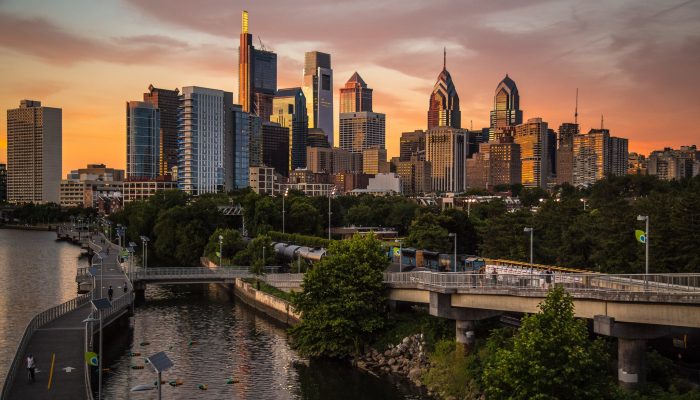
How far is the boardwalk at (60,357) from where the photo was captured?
4059 cm

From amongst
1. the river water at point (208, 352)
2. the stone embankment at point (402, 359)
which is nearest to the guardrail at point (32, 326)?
the river water at point (208, 352)

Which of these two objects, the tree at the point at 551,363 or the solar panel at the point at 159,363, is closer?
the solar panel at the point at 159,363

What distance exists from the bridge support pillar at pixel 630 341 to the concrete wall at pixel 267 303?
32.9 m

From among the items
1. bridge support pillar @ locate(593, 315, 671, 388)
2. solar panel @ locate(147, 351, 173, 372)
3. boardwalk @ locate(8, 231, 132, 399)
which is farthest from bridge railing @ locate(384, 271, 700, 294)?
boardwalk @ locate(8, 231, 132, 399)

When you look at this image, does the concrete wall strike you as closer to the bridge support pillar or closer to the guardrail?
the guardrail

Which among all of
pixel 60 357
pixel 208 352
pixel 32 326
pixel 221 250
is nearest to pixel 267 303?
pixel 208 352

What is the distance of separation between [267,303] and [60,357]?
3154 centimetres

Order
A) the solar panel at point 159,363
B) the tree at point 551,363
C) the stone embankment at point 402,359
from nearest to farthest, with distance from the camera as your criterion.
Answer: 1. the solar panel at point 159,363
2. the tree at point 551,363
3. the stone embankment at point 402,359

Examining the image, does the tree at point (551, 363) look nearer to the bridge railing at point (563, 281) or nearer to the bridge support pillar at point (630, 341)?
the bridge support pillar at point (630, 341)

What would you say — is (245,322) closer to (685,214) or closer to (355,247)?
(355,247)

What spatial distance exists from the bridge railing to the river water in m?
8.23

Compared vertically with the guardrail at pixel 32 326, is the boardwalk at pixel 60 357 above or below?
below

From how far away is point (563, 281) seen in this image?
45750 mm

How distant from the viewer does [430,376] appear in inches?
1946
